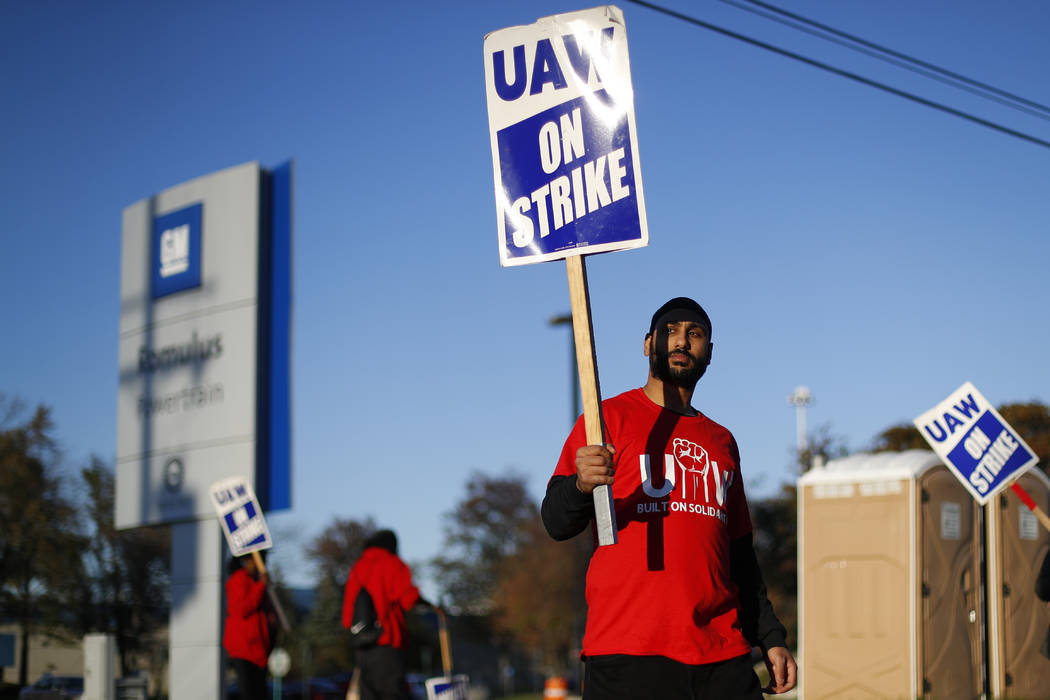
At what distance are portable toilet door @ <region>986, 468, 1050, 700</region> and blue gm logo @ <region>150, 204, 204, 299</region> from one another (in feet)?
32.0

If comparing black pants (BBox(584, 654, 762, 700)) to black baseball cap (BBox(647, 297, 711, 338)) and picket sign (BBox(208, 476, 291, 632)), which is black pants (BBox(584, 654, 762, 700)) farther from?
→ picket sign (BBox(208, 476, 291, 632))

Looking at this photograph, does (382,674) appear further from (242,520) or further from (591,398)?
(591,398)

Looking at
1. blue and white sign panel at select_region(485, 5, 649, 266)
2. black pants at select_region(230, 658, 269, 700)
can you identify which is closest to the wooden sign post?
blue and white sign panel at select_region(485, 5, 649, 266)

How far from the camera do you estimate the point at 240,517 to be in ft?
37.6

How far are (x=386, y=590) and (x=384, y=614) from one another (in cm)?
19

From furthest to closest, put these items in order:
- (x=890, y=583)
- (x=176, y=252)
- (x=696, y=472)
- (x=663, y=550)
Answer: (x=176, y=252) < (x=890, y=583) < (x=696, y=472) < (x=663, y=550)

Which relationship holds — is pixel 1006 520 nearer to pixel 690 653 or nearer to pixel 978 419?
pixel 978 419

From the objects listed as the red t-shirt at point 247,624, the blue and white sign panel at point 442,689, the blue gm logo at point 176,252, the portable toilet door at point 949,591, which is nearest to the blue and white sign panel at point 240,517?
the red t-shirt at point 247,624

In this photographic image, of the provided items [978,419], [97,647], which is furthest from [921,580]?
[97,647]

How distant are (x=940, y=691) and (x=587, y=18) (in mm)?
10492

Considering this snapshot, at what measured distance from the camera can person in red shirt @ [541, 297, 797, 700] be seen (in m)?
3.15

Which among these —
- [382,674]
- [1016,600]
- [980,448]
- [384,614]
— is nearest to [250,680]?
[382,674]

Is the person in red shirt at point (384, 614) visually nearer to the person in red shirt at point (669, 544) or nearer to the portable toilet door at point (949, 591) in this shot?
the person in red shirt at point (669, 544)

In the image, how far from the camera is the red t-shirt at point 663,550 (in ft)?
10.4
